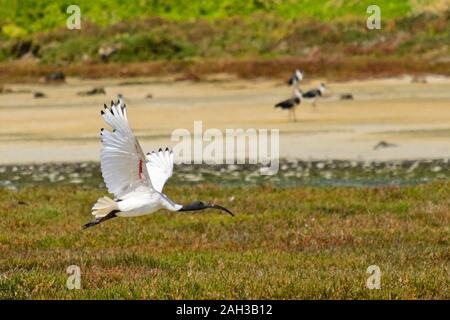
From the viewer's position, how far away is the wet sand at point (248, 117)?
1345 inches

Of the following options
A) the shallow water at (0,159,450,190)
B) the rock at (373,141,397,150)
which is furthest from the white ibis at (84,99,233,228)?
the rock at (373,141,397,150)

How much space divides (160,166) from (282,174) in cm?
1514

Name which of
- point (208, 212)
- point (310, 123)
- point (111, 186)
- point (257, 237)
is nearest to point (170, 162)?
point (111, 186)

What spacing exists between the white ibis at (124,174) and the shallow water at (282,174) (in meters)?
14.4

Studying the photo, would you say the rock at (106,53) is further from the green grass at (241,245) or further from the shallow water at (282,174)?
the green grass at (241,245)

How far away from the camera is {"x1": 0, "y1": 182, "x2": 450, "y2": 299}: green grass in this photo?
12039mm

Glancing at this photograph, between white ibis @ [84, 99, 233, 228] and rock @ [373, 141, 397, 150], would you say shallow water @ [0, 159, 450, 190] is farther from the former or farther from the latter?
white ibis @ [84, 99, 233, 228]

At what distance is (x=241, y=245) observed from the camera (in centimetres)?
1680

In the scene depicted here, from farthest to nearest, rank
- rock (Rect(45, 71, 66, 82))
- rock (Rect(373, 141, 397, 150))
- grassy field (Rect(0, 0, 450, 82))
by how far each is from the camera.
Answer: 1. grassy field (Rect(0, 0, 450, 82))
2. rock (Rect(45, 71, 66, 82))
3. rock (Rect(373, 141, 397, 150))

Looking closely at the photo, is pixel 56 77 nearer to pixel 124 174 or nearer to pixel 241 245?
pixel 241 245

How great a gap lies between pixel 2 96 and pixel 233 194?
35517 millimetres

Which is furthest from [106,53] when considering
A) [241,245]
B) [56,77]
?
[241,245]

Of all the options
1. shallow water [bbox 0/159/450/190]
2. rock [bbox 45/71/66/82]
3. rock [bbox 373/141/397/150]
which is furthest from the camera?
rock [bbox 45/71/66/82]

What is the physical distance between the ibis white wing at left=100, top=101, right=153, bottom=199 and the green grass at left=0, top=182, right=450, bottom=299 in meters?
1.00
